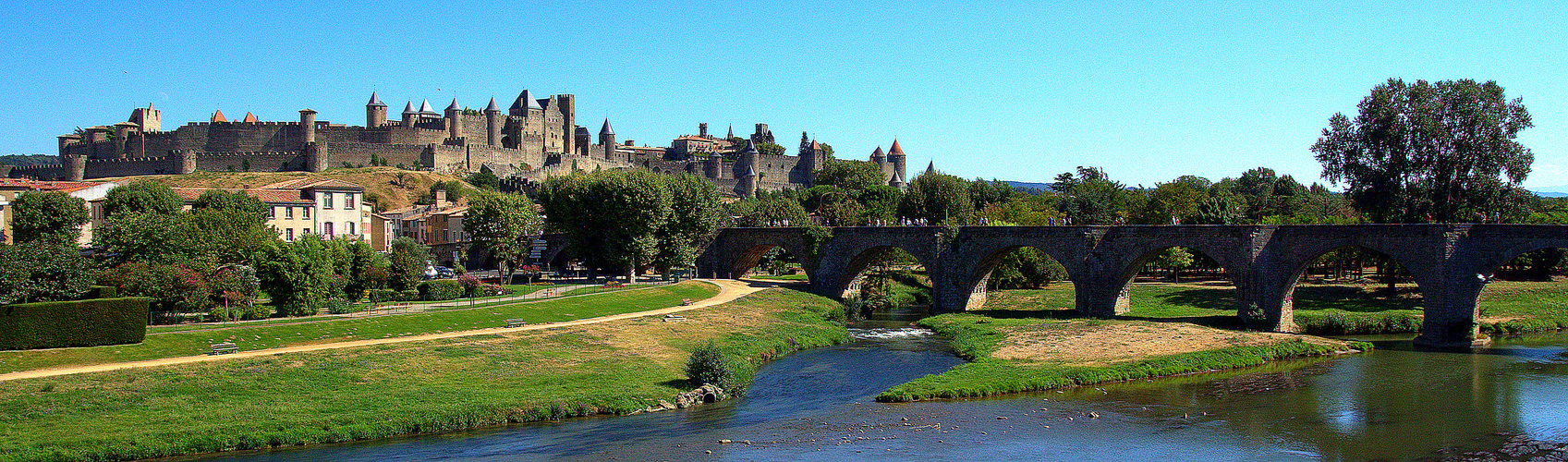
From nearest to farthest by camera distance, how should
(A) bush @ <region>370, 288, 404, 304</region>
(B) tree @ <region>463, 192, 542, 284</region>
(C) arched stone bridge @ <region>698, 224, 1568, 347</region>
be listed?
(C) arched stone bridge @ <region>698, 224, 1568, 347</region>
(A) bush @ <region>370, 288, 404, 304</region>
(B) tree @ <region>463, 192, 542, 284</region>

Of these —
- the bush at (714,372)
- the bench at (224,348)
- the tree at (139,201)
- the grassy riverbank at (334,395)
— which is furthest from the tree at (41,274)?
the bush at (714,372)

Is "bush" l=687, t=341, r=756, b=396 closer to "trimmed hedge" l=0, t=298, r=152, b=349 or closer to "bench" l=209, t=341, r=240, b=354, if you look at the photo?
"bench" l=209, t=341, r=240, b=354

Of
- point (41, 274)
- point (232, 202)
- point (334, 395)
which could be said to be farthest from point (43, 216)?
point (334, 395)

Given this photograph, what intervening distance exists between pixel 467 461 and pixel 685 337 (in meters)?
19.0

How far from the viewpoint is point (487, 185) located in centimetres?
11081

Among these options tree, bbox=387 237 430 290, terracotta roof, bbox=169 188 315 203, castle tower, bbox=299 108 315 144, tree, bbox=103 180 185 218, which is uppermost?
castle tower, bbox=299 108 315 144

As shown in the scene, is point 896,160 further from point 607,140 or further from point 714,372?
point 714,372

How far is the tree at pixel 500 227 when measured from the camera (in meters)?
62.8

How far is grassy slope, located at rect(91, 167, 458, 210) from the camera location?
10088 centimetres

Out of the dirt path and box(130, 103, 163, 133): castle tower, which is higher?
box(130, 103, 163, 133): castle tower

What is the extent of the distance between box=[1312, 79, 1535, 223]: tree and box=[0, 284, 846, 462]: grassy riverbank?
37993 millimetres

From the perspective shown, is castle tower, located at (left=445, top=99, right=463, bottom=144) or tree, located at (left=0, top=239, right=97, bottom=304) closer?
tree, located at (left=0, top=239, right=97, bottom=304)

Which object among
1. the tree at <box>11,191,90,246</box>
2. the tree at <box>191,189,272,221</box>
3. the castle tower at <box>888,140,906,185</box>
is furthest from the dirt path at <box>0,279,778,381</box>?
the castle tower at <box>888,140,906,185</box>

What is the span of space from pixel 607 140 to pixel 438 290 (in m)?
103
